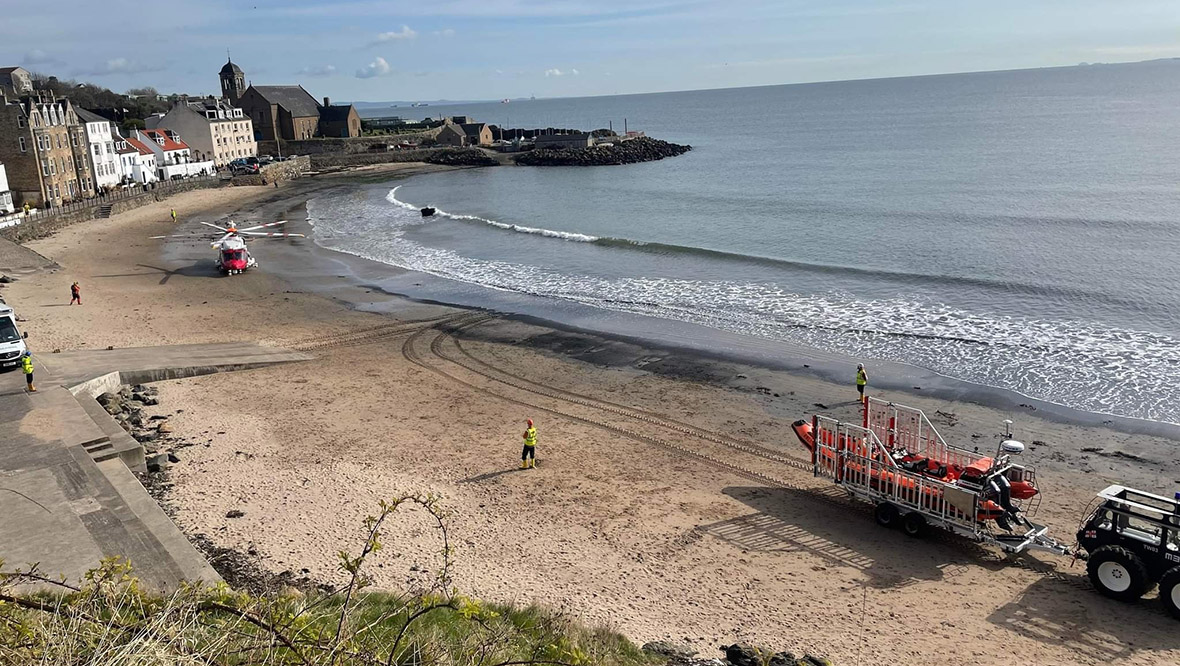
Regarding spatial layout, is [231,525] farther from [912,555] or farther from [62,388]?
[912,555]

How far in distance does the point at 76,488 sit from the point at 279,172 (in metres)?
82.2

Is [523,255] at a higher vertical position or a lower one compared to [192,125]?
lower

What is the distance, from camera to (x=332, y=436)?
19.2m

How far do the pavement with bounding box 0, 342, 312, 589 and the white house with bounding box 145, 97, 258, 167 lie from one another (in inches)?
2966

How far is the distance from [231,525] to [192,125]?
283ft

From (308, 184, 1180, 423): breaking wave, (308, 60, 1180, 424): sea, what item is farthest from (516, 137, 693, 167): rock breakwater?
(308, 184, 1180, 423): breaking wave

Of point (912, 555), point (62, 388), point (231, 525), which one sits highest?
point (62, 388)

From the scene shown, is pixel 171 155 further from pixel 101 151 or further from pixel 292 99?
pixel 292 99

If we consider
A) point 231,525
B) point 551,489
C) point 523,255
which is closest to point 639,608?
point 551,489

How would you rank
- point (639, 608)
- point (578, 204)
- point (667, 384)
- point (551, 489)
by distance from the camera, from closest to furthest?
point (639, 608)
point (551, 489)
point (667, 384)
point (578, 204)

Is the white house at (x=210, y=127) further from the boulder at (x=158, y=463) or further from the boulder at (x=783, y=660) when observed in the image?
the boulder at (x=783, y=660)

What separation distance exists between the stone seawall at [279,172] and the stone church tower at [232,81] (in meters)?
19.4

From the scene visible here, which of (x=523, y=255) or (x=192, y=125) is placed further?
(x=192, y=125)

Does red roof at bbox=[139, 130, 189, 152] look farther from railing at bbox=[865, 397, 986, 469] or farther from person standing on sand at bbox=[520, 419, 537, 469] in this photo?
railing at bbox=[865, 397, 986, 469]
